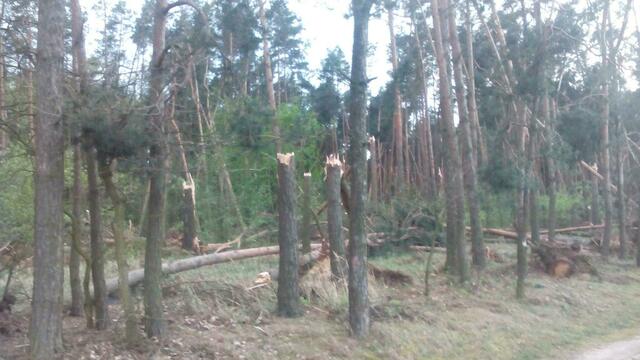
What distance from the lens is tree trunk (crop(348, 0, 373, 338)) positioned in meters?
14.4

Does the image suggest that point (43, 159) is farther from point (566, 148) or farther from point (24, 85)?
point (566, 148)

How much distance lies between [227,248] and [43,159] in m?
14.1

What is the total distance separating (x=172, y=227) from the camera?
92.8 feet

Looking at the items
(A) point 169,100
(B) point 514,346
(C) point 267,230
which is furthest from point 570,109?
(A) point 169,100

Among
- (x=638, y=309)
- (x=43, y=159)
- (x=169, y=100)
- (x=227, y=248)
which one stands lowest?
(x=638, y=309)

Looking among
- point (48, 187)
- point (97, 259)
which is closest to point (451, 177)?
point (97, 259)

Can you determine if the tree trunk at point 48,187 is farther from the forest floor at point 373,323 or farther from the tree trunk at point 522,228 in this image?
the tree trunk at point 522,228

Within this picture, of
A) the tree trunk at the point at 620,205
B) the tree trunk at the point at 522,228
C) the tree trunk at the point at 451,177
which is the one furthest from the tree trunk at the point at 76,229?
the tree trunk at the point at 620,205

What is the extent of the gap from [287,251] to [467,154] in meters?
8.78

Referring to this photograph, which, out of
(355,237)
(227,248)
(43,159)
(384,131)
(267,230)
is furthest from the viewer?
(384,131)

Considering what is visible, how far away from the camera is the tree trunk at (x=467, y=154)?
864 inches

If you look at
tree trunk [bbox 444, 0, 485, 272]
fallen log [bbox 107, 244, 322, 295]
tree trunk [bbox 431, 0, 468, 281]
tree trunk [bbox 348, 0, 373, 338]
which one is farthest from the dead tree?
tree trunk [bbox 444, 0, 485, 272]

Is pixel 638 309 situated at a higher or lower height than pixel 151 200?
lower

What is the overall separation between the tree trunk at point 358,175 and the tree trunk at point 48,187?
5433 millimetres
